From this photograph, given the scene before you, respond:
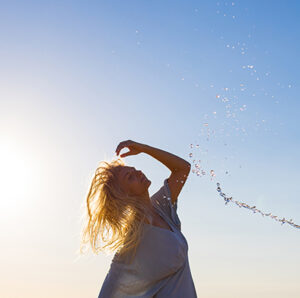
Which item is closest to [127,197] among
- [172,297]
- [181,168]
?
[181,168]

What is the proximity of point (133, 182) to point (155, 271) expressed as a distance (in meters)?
1.34

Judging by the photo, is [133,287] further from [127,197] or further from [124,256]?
[127,197]

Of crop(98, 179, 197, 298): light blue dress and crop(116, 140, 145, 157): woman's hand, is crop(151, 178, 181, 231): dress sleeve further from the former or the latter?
crop(116, 140, 145, 157): woman's hand

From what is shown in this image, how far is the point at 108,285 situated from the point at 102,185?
4.99 feet

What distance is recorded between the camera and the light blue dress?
6.98 m

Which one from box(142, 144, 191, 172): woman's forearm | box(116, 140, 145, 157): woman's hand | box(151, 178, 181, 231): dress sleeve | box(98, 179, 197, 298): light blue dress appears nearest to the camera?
Result: box(98, 179, 197, 298): light blue dress

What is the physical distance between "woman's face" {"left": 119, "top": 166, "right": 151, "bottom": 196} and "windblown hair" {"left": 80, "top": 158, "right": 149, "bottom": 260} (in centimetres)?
8

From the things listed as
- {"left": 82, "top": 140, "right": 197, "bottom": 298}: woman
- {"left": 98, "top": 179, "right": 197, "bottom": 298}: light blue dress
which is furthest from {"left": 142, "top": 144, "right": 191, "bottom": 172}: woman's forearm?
{"left": 98, "top": 179, "right": 197, "bottom": 298}: light blue dress

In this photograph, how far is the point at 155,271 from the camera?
7051mm

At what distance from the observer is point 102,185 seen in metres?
7.82

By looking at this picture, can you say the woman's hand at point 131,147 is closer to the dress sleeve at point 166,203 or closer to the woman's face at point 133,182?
the woman's face at point 133,182

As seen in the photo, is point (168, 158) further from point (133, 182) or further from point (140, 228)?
point (140, 228)

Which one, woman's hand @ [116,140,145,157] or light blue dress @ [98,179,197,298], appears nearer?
light blue dress @ [98,179,197,298]

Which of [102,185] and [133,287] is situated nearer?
[133,287]
